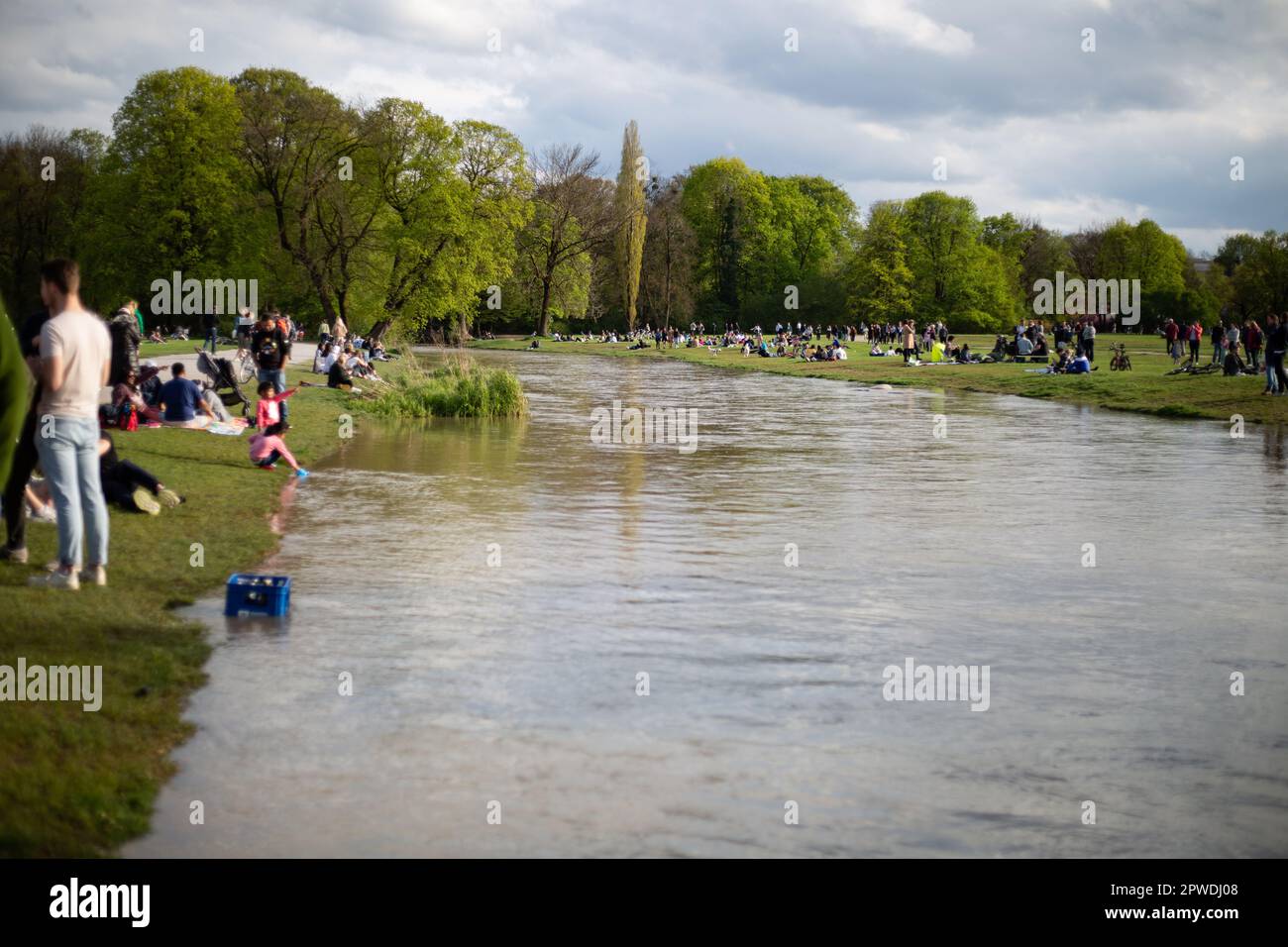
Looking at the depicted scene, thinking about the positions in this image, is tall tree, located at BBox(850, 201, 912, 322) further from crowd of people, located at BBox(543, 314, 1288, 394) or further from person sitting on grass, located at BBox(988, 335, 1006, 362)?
person sitting on grass, located at BBox(988, 335, 1006, 362)

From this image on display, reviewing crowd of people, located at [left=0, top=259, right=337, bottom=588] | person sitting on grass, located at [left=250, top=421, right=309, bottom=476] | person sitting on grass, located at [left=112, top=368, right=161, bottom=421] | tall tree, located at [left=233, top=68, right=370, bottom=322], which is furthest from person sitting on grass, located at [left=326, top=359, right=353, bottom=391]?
tall tree, located at [left=233, top=68, right=370, bottom=322]

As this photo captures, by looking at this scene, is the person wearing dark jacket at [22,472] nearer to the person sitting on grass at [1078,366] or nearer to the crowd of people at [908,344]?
the person sitting on grass at [1078,366]

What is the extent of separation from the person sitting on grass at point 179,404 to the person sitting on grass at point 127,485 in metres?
7.38

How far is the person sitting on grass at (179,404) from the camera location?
1972 centimetres

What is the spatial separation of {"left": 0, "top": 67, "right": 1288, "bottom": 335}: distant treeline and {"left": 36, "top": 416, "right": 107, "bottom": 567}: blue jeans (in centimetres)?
4962

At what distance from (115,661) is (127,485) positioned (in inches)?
208

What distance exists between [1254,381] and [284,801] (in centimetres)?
3751

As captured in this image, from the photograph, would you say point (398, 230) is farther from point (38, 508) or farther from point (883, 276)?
point (883, 276)

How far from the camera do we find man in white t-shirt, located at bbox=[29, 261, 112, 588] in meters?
8.37

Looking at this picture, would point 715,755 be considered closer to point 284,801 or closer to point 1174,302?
point 284,801
